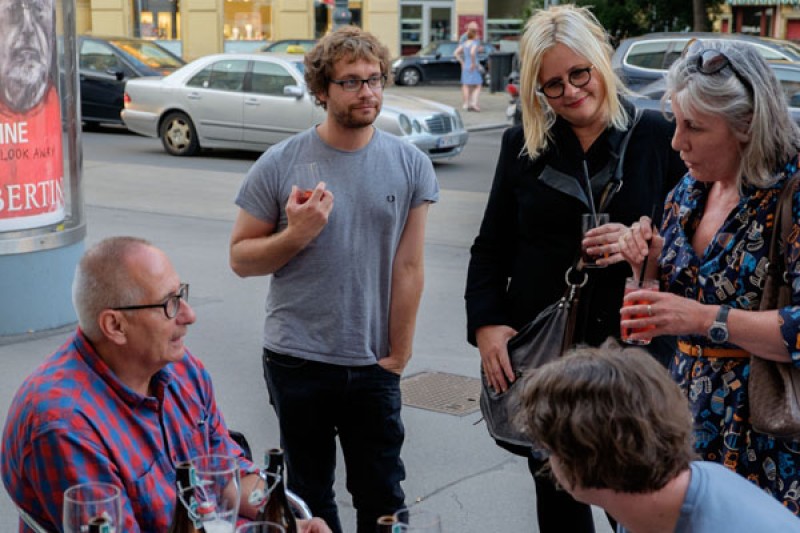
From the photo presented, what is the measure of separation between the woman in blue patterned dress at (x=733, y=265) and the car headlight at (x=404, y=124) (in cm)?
1149

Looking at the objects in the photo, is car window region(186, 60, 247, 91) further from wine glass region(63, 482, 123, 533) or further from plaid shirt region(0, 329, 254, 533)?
wine glass region(63, 482, 123, 533)

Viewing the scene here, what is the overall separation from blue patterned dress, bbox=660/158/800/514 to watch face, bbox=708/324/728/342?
8cm

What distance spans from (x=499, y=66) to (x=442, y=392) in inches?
883

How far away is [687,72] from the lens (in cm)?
A: 275

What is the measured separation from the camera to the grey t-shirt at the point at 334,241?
3.53 meters

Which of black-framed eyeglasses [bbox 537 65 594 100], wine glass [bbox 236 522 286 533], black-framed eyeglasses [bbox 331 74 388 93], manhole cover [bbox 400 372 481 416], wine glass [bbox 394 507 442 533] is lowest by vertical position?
manhole cover [bbox 400 372 481 416]

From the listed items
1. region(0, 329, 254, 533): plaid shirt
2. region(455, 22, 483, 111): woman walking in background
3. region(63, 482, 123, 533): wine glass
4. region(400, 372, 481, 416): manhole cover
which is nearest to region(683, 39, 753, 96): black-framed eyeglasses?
region(0, 329, 254, 533): plaid shirt

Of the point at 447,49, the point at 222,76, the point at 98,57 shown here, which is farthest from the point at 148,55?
the point at 447,49

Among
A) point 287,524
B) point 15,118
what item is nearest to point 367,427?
point 287,524

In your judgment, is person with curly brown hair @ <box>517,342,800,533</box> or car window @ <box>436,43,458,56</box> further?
car window @ <box>436,43,458,56</box>

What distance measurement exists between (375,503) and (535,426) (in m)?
1.74

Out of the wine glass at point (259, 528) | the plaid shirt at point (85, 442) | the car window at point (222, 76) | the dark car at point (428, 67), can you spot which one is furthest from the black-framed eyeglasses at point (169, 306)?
the dark car at point (428, 67)

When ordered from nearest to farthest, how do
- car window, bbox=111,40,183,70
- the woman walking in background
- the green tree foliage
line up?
car window, bbox=111,40,183,70 → the woman walking in background → the green tree foliage

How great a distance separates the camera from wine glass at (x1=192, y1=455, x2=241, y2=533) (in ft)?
7.68
